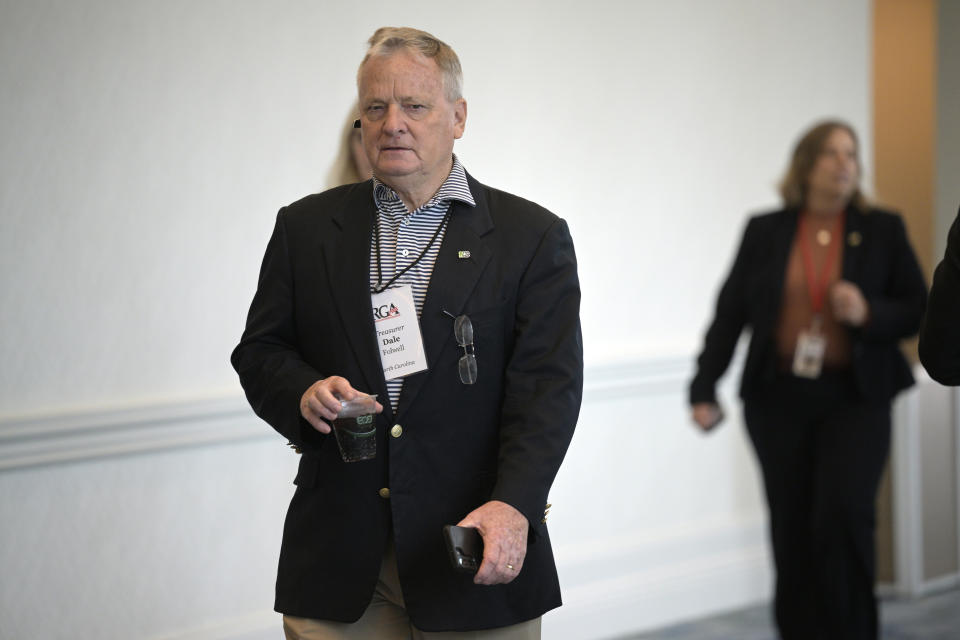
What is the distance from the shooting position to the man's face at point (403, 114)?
2000mm

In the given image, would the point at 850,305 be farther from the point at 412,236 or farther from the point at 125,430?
the point at 125,430

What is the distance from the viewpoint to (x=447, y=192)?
6.82 feet

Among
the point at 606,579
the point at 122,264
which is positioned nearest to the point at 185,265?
the point at 122,264

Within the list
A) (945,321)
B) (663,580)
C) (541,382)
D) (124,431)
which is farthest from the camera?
(663,580)

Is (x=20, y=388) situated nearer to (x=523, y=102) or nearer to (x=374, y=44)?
(x=374, y=44)

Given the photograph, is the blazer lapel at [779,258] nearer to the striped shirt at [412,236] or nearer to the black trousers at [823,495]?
the black trousers at [823,495]

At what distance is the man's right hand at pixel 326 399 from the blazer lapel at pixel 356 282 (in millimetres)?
112

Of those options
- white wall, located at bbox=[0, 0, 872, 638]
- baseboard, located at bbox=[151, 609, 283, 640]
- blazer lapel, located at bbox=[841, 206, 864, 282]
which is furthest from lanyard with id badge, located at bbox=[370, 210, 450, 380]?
blazer lapel, located at bbox=[841, 206, 864, 282]

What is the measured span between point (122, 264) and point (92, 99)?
1.71 feet

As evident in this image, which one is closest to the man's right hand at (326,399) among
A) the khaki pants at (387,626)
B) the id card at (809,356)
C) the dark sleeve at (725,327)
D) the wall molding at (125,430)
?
the khaki pants at (387,626)

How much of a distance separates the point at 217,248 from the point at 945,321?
2.51m

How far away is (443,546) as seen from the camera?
2.01 meters

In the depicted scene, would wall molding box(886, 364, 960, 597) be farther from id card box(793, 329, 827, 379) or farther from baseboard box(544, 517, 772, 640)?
id card box(793, 329, 827, 379)

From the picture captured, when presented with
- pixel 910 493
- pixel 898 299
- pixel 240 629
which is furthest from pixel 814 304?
pixel 240 629
